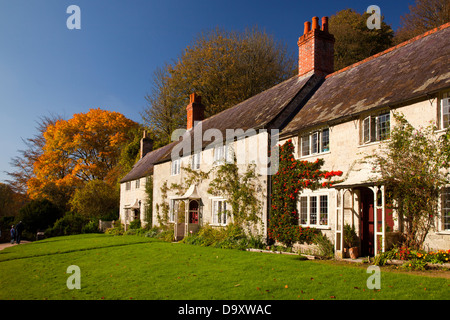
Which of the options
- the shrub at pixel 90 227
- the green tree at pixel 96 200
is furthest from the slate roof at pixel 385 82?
the green tree at pixel 96 200

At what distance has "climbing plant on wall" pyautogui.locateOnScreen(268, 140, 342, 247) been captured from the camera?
1377cm

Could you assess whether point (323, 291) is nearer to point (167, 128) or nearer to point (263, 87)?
point (263, 87)

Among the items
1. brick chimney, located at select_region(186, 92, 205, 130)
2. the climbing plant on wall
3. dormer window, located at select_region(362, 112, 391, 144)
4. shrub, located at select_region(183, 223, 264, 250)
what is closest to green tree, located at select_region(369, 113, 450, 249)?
dormer window, located at select_region(362, 112, 391, 144)

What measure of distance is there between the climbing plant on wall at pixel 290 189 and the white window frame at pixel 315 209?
0.70ft

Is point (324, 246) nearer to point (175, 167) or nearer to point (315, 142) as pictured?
point (315, 142)

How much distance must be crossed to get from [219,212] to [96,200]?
22279mm

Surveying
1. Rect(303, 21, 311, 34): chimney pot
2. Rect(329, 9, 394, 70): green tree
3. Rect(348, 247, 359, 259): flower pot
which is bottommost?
Rect(348, 247, 359, 259): flower pot

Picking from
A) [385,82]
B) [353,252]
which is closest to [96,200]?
[353,252]

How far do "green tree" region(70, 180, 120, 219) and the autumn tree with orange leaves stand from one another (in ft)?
12.1

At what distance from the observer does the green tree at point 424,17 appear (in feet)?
94.2

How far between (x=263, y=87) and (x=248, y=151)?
20.4 metres

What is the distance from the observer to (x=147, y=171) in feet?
101

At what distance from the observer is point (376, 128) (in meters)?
12.1

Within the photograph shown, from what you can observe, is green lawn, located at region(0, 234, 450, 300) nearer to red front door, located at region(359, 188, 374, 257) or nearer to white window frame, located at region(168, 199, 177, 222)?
red front door, located at region(359, 188, 374, 257)
